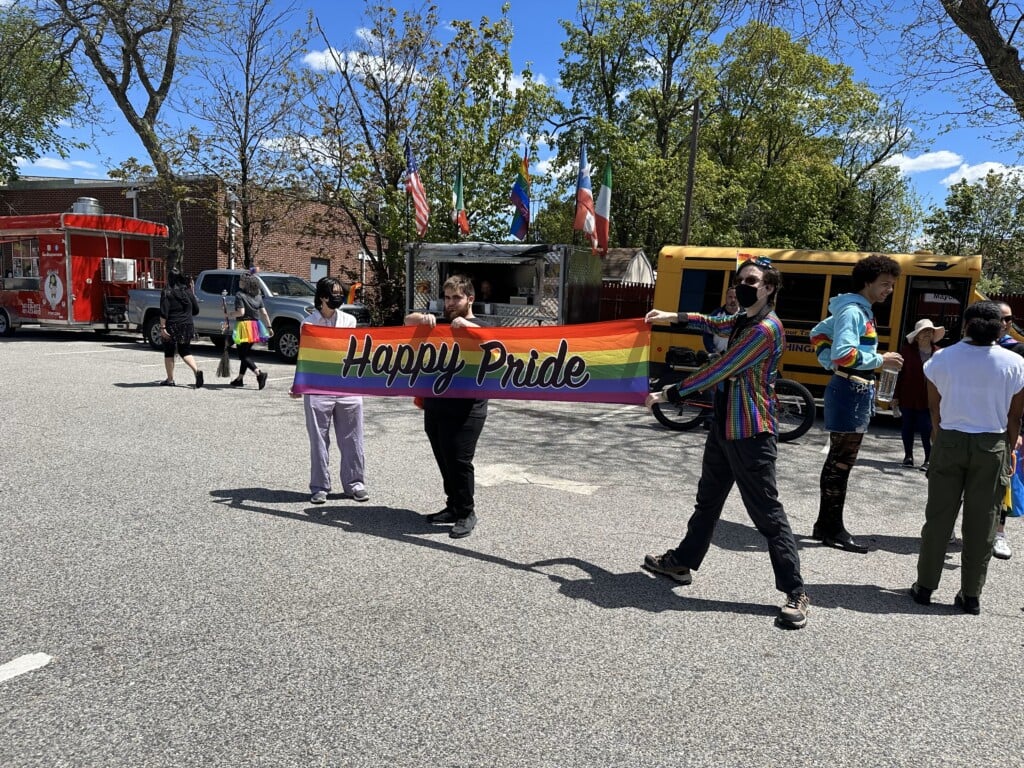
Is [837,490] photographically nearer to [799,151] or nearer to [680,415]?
[680,415]

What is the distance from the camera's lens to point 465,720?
9.57ft

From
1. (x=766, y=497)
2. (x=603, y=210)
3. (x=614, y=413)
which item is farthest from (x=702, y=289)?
(x=766, y=497)

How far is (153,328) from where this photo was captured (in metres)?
17.7

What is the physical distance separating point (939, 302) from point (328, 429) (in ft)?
30.6

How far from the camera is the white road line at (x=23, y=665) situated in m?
3.14

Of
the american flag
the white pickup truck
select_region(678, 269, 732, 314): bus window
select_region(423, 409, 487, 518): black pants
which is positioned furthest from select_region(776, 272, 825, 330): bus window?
the american flag

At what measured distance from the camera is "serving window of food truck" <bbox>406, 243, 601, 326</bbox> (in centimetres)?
1592

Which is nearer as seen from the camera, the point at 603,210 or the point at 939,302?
the point at 939,302

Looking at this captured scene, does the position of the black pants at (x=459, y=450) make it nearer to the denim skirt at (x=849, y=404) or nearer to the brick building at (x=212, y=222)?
the denim skirt at (x=849, y=404)

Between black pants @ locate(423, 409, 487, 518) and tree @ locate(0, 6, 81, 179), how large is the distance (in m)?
23.5

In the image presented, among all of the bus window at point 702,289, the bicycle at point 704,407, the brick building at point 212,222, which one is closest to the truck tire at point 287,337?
the brick building at point 212,222

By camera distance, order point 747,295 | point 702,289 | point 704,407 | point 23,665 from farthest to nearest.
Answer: point 702,289
point 704,407
point 747,295
point 23,665

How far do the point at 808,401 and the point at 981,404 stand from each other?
17.9ft

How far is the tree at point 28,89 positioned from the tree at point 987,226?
39057 millimetres
